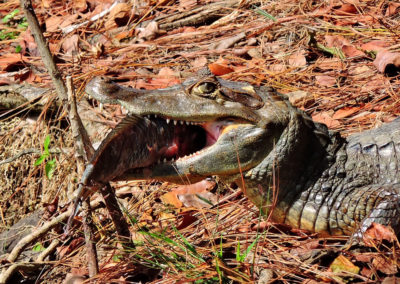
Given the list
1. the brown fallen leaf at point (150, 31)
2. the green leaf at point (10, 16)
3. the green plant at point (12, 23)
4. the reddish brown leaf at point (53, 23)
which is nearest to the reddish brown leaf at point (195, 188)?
the brown fallen leaf at point (150, 31)

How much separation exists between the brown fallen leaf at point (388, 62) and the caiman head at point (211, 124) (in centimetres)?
148

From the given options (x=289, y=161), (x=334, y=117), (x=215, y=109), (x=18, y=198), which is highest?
(x=215, y=109)

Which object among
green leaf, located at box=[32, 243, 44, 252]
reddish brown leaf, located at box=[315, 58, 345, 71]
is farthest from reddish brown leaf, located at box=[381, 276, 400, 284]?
reddish brown leaf, located at box=[315, 58, 345, 71]

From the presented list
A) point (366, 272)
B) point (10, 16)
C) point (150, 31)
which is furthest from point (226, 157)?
point (10, 16)

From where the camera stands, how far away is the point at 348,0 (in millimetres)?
5008

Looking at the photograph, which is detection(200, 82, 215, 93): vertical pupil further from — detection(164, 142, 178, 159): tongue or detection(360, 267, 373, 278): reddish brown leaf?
detection(360, 267, 373, 278): reddish brown leaf

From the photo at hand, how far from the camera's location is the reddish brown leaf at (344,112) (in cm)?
373

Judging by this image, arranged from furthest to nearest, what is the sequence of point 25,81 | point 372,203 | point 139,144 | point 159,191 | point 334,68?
point 25,81, point 334,68, point 159,191, point 372,203, point 139,144

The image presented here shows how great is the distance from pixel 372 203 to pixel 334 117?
1179 millimetres

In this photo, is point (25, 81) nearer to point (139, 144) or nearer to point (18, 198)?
point (18, 198)

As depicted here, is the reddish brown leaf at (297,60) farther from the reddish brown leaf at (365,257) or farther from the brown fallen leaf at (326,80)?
the reddish brown leaf at (365,257)

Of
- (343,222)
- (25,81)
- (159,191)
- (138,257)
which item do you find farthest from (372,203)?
(25,81)

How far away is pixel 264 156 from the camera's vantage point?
2.72m

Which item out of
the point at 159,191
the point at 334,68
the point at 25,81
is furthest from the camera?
the point at 25,81
